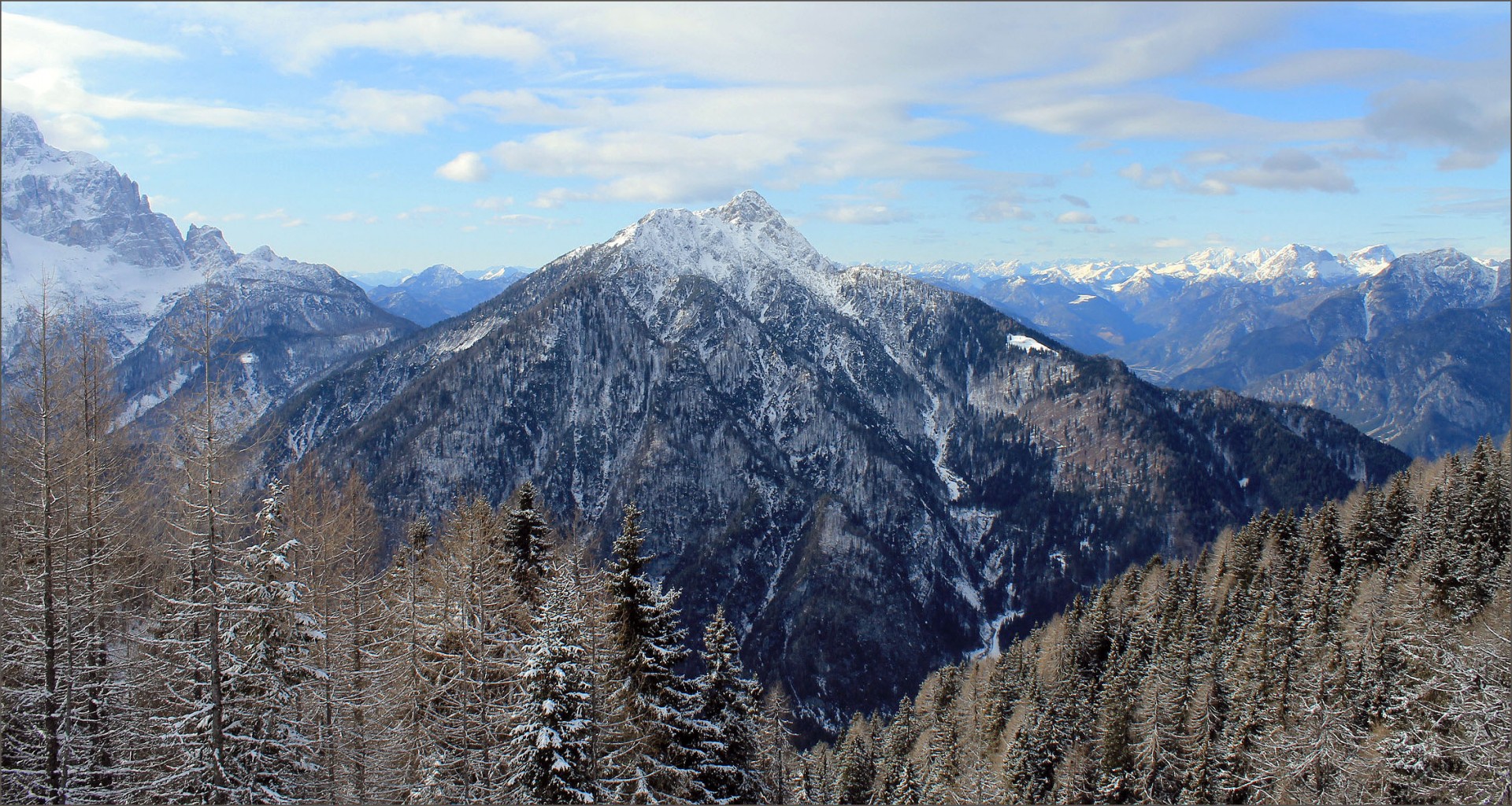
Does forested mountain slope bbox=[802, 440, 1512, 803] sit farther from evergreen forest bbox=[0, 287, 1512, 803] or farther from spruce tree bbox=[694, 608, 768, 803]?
spruce tree bbox=[694, 608, 768, 803]

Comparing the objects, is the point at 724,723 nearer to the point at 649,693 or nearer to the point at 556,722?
the point at 649,693

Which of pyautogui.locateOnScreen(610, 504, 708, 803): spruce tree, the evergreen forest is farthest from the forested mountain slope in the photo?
pyautogui.locateOnScreen(610, 504, 708, 803): spruce tree

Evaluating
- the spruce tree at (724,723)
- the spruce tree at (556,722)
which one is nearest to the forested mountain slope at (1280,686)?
the spruce tree at (724,723)

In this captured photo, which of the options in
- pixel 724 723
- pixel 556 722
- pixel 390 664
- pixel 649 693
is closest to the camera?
pixel 556 722

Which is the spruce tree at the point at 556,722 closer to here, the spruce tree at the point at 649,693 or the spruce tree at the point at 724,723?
the spruce tree at the point at 649,693

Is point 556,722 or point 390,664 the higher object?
point 556,722

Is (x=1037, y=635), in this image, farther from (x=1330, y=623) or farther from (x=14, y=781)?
(x=14, y=781)

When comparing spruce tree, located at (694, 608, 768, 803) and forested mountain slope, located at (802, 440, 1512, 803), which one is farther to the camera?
forested mountain slope, located at (802, 440, 1512, 803)

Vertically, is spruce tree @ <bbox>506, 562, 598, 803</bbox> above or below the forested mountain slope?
above

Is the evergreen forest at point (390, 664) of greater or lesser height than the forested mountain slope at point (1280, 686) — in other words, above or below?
above

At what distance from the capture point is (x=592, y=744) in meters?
25.9

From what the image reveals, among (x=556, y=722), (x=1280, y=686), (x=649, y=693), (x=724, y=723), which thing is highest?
(x=556, y=722)

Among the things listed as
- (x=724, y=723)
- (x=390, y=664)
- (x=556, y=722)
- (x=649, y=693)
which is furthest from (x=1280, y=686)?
(x=390, y=664)

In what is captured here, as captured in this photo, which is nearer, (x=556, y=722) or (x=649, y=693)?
(x=556, y=722)
